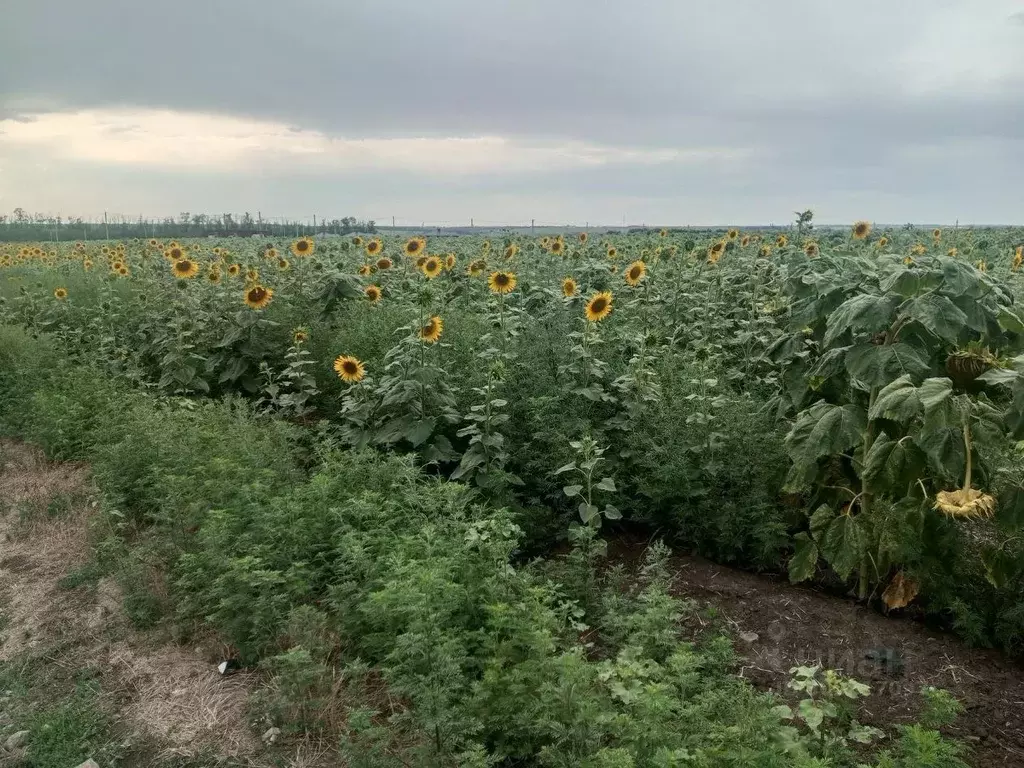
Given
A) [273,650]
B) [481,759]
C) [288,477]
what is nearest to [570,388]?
[288,477]

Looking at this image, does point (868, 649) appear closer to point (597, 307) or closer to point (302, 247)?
point (597, 307)

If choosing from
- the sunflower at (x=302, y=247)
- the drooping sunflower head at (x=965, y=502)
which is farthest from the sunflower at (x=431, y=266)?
the drooping sunflower head at (x=965, y=502)

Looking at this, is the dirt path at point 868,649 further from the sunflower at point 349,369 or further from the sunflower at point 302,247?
the sunflower at point 302,247

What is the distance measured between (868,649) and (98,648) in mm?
3391

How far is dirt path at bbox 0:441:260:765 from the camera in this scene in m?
3.12

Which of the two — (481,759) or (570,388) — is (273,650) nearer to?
(481,759)

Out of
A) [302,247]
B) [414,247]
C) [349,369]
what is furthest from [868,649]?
[302,247]

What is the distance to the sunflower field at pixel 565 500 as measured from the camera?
2.66 metres

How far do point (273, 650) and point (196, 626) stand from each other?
1.80 feet

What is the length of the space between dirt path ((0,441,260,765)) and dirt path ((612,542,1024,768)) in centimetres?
206

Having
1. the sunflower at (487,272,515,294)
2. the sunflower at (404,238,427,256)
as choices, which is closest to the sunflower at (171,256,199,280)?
the sunflower at (404,238,427,256)

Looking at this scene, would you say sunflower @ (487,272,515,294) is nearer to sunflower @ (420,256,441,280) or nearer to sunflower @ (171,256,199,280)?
sunflower @ (420,256,441,280)

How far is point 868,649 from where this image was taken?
3314 mm

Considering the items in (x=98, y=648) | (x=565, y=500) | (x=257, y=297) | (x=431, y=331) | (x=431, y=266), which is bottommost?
(x=98, y=648)
